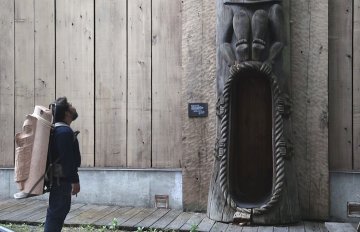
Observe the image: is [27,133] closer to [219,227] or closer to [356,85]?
[219,227]

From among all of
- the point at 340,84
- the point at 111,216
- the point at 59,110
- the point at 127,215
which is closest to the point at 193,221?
the point at 127,215

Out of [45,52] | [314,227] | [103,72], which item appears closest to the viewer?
[314,227]

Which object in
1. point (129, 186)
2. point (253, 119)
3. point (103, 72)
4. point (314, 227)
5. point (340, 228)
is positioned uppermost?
point (103, 72)

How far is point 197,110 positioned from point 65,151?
219 cm

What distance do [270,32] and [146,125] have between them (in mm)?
1919

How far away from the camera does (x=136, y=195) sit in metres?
6.35

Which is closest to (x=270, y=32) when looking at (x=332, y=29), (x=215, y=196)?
(x=332, y=29)

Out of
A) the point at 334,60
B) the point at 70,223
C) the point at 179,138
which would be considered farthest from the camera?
the point at 179,138

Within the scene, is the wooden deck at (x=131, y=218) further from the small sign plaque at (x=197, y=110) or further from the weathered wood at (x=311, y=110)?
the small sign plaque at (x=197, y=110)

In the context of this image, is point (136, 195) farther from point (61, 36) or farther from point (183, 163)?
point (61, 36)

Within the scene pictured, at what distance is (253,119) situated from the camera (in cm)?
580

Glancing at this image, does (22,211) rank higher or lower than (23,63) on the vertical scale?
lower

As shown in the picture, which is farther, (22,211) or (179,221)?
Answer: (22,211)

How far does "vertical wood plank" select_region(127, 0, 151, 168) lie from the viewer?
642 centimetres
